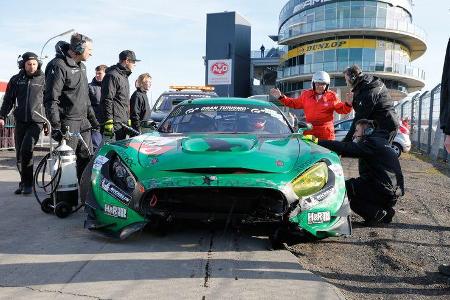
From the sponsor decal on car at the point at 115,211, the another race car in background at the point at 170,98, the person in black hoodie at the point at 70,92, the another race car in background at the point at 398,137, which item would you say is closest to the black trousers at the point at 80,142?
the person in black hoodie at the point at 70,92

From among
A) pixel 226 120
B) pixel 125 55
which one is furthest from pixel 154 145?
pixel 125 55

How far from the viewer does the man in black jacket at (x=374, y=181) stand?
4648 mm

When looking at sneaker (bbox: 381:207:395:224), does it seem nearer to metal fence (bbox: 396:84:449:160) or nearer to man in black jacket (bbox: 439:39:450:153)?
man in black jacket (bbox: 439:39:450:153)

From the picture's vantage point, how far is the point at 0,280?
283 cm

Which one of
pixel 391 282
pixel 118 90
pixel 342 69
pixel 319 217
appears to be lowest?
pixel 391 282

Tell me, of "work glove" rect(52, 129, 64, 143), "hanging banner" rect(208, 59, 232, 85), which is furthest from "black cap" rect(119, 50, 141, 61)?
"hanging banner" rect(208, 59, 232, 85)

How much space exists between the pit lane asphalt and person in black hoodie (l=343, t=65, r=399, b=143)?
2.30 meters

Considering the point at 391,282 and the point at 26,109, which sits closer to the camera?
the point at 391,282

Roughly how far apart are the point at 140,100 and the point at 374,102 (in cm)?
386

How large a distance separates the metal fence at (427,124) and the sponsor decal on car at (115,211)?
36.6ft

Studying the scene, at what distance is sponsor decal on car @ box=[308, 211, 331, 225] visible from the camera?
11.4 feet

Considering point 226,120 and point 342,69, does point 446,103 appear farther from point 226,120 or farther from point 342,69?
point 342,69

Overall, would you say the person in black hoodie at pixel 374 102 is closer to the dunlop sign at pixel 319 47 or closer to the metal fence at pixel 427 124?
the metal fence at pixel 427 124

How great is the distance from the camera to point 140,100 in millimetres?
7574
